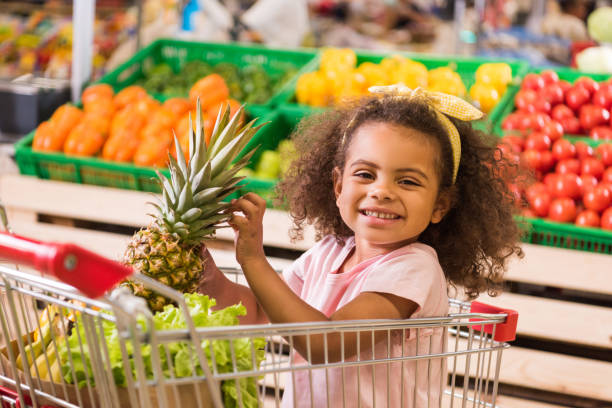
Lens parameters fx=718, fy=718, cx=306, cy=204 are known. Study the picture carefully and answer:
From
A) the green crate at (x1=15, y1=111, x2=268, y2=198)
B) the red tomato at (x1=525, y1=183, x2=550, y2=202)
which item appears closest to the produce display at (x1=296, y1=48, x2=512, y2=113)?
the green crate at (x1=15, y1=111, x2=268, y2=198)

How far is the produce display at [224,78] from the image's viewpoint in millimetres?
4938

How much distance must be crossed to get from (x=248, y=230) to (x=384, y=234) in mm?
335

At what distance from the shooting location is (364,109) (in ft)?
6.46

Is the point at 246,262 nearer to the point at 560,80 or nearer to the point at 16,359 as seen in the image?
the point at 16,359

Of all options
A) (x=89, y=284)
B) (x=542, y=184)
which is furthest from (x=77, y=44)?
(x=89, y=284)

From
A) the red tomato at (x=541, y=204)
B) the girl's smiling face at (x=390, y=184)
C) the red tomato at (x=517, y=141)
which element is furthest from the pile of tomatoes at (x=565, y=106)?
the girl's smiling face at (x=390, y=184)

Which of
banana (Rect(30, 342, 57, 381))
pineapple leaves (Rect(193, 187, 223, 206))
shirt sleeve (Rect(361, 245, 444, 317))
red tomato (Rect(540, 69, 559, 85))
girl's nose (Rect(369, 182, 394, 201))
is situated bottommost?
banana (Rect(30, 342, 57, 381))

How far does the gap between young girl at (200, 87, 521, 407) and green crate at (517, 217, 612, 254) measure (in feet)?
4.58

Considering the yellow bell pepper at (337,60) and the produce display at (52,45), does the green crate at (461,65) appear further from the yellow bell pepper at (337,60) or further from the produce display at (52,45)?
the produce display at (52,45)

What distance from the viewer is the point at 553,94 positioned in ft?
14.7

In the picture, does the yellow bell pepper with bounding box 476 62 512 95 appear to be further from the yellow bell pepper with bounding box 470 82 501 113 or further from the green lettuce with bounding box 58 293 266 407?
the green lettuce with bounding box 58 293 266 407

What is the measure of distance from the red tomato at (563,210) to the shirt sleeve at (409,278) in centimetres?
189

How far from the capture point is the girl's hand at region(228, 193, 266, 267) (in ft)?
5.69

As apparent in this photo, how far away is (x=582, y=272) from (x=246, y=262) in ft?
6.87
